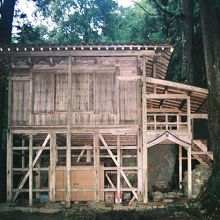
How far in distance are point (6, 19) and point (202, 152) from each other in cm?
1251

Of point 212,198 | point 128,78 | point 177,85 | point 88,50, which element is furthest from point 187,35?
point 212,198

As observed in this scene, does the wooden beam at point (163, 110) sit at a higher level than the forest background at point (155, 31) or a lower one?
lower

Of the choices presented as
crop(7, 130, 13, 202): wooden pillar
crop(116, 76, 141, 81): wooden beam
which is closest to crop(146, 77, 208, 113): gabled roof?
crop(116, 76, 141, 81): wooden beam

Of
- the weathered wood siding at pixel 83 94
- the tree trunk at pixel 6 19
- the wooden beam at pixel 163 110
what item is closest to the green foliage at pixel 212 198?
the weathered wood siding at pixel 83 94

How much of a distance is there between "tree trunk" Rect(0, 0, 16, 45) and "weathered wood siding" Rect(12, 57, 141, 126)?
4338 mm

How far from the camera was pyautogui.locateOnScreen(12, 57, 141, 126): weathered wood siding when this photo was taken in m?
16.2

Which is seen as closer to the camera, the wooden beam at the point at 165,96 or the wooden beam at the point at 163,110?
the wooden beam at the point at 165,96

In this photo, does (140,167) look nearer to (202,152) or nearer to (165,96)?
(165,96)

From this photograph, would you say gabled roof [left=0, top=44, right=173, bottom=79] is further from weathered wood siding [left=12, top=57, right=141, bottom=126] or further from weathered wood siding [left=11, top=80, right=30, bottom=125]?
weathered wood siding [left=11, top=80, right=30, bottom=125]

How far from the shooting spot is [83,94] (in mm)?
16297

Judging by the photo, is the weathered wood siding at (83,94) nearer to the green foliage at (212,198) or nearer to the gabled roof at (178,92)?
the gabled roof at (178,92)

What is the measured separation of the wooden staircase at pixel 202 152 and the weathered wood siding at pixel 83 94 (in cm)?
438

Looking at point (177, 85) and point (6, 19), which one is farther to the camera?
point (6, 19)

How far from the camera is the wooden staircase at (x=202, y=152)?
60.5 ft
